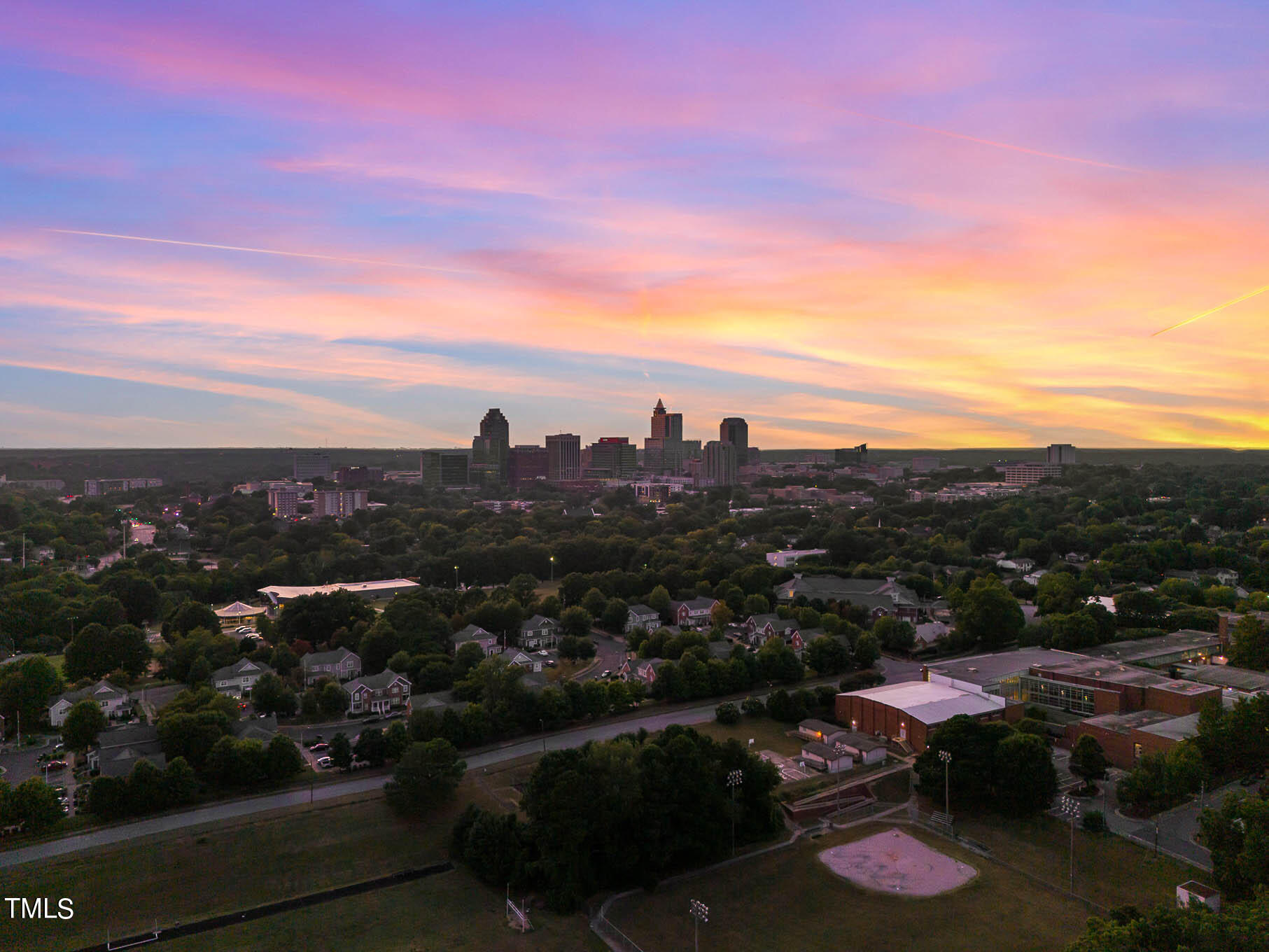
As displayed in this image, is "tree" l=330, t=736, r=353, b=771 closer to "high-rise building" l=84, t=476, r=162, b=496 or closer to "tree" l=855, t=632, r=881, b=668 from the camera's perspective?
"tree" l=855, t=632, r=881, b=668

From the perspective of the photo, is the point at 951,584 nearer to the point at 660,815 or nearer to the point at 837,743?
the point at 837,743

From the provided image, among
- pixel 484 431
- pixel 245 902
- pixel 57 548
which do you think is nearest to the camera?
pixel 245 902

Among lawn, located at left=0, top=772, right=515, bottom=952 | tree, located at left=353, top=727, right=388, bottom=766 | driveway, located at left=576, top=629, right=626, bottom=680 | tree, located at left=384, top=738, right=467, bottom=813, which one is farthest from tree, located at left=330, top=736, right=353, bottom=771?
driveway, located at left=576, top=629, right=626, bottom=680

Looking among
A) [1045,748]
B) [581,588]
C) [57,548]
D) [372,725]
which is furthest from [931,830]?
[57,548]

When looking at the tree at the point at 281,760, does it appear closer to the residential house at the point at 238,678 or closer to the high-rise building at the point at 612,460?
the residential house at the point at 238,678

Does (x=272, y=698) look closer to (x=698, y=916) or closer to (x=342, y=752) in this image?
(x=342, y=752)

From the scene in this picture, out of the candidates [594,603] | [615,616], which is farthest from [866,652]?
[594,603]
